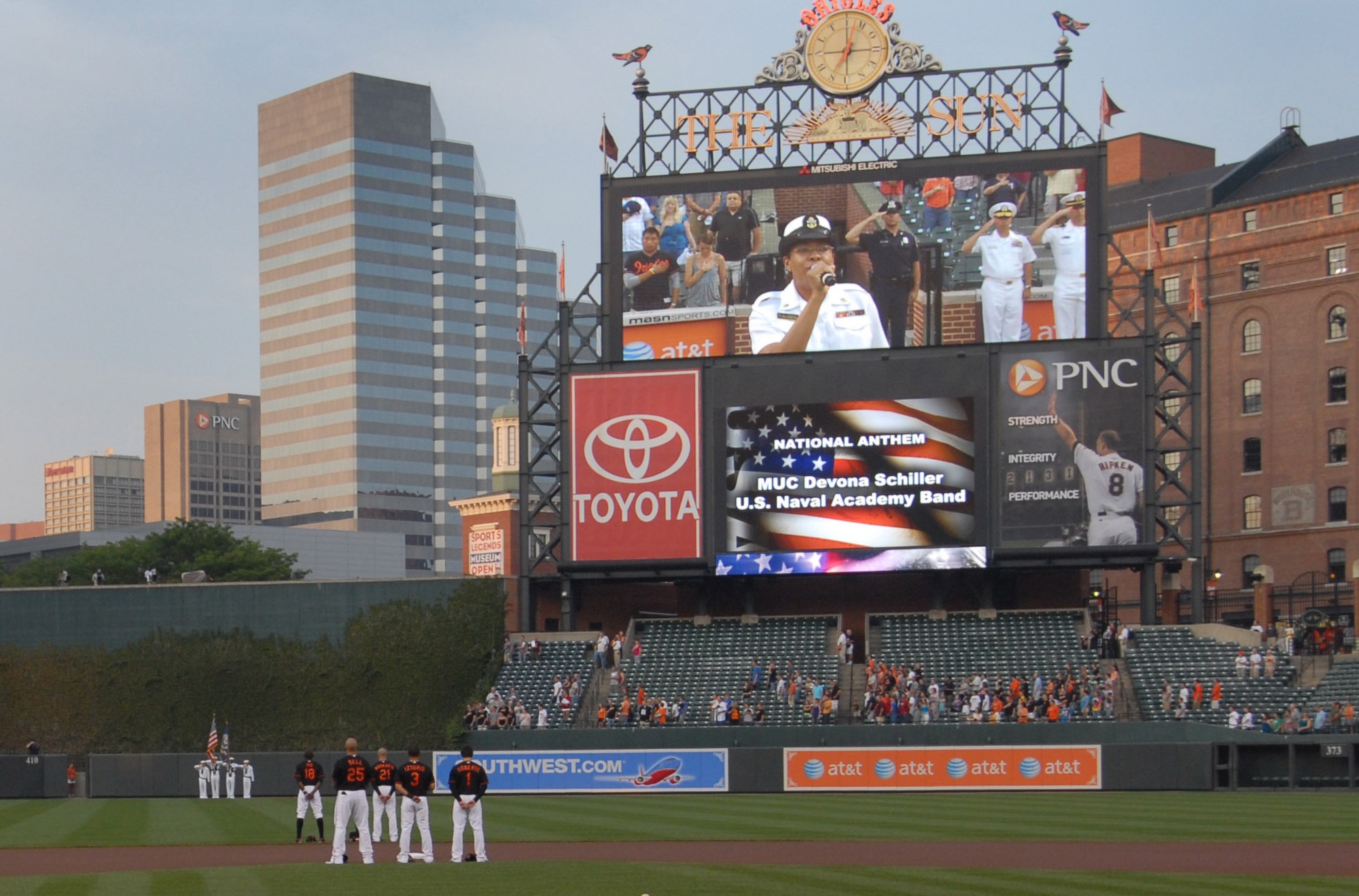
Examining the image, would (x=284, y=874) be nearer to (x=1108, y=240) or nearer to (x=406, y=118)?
(x=1108, y=240)

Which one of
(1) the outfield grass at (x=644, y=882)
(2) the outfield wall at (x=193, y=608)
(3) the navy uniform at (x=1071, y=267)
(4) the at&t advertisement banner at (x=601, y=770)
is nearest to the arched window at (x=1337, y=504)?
(3) the navy uniform at (x=1071, y=267)

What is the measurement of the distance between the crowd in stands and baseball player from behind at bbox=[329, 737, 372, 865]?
25690 mm

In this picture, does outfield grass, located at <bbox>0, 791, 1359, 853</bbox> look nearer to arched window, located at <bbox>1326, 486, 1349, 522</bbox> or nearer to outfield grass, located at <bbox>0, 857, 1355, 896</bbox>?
outfield grass, located at <bbox>0, 857, 1355, 896</bbox>

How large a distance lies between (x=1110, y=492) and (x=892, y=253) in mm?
9315

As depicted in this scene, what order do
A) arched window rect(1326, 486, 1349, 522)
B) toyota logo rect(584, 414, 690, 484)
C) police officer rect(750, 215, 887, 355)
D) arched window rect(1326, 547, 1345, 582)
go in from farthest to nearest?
arched window rect(1326, 486, 1349, 522) → arched window rect(1326, 547, 1345, 582) → toyota logo rect(584, 414, 690, 484) → police officer rect(750, 215, 887, 355)

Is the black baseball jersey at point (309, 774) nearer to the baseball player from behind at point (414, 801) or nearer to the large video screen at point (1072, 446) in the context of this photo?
the baseball player from behind at point (414, 801)

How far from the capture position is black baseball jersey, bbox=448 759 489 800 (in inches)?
1061

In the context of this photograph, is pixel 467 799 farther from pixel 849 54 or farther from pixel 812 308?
pixel 849 54

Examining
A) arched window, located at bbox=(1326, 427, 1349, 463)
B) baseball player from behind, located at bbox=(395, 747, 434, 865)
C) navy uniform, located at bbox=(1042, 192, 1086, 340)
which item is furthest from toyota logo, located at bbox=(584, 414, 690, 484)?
arched window, located at bbox=(1326, 427, 1349, 463)

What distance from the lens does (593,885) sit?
22.9m

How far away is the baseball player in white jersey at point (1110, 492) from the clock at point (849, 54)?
1315 cm

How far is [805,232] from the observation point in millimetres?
57250

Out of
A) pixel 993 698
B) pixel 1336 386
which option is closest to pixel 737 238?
pixel 993 698

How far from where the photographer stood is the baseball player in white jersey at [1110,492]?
55219 mm
